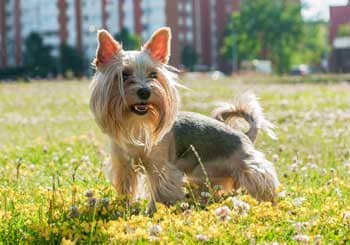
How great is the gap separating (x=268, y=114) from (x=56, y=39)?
78506 millimetres

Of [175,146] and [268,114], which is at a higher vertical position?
[175,146]

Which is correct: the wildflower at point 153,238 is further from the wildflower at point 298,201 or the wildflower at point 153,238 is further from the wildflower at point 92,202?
the wildflower at point 298,201

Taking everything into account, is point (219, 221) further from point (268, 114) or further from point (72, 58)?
point (72, 58)

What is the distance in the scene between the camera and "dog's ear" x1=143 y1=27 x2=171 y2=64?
17.8 feet

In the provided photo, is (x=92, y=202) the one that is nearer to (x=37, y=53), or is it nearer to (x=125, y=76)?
(x=125, y=76)

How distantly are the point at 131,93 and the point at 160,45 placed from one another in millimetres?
570

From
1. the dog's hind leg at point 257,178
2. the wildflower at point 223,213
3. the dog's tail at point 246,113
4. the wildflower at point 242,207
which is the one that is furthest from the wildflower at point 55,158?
the wildflower at point 223,213

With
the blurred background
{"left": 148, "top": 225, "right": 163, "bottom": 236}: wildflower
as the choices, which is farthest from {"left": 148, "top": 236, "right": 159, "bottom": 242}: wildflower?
the blurred background

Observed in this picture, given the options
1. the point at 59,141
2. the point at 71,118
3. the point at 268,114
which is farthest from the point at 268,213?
the point at 71,118

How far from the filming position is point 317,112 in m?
15.0

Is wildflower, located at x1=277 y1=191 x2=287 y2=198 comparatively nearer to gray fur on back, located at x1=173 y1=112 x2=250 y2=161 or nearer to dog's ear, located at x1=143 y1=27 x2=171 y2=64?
gray fur on back, located at x1=173 y1=112 x2=250 y2=161

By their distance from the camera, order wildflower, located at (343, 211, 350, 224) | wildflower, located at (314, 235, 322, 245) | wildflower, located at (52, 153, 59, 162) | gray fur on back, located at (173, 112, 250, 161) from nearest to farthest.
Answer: wildflower, located at (314, 235, 322, 245) < wildflower, located at (343, 211, 350, 224) < gray fur on back, located at (173, 112, 250, 161) < wildflower, located at (52, 153, 59, 162)

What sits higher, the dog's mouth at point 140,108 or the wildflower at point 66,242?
the dog's mouth at point 140,108

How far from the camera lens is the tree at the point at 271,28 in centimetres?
7262
